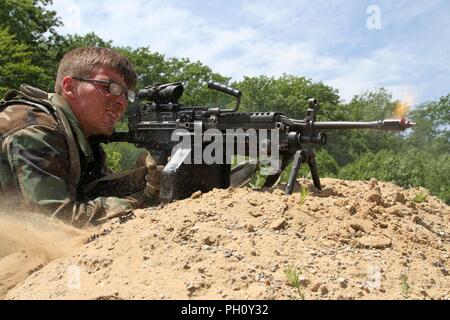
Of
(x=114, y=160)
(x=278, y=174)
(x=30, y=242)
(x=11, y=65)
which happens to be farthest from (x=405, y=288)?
(x=11, y=65)

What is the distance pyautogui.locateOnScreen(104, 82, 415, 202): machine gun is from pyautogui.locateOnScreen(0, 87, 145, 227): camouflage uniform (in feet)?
3.05

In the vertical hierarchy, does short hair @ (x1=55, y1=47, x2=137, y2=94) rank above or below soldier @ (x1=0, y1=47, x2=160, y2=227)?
above

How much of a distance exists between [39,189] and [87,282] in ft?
4.26

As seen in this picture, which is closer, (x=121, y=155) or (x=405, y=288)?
(x=405, y=288)

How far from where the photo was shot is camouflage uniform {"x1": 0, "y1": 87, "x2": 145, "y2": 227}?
423 centimetres

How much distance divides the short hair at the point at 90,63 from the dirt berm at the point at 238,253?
1573 millimetres

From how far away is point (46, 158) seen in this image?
4.36m

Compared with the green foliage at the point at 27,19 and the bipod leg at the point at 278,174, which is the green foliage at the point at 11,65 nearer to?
the green foliage at the point at 27,19

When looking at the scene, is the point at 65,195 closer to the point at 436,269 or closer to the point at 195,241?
the point at 195,241

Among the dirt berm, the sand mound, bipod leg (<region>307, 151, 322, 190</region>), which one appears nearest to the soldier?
the sand mound

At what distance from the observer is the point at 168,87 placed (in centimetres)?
642

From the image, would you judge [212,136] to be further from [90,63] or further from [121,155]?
[121,155]

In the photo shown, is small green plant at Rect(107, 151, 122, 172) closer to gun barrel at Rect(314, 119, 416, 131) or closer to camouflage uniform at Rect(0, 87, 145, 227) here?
camouflage uniform at Rect(0, 87, 145, 227)

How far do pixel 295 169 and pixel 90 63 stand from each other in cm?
224
